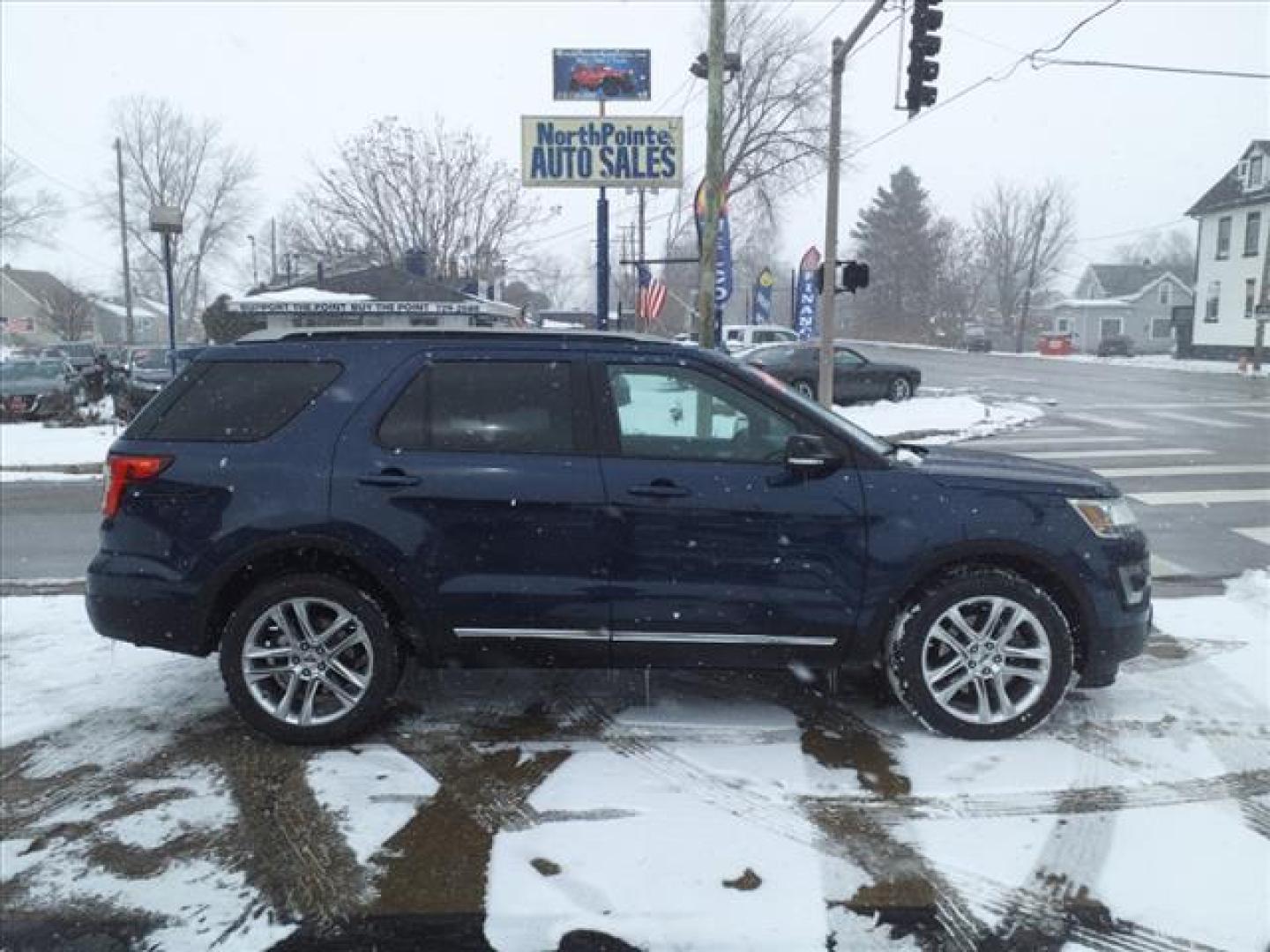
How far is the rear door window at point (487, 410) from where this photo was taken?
13.1 feet

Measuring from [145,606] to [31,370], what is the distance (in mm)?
21449

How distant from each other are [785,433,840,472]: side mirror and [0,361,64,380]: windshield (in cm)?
2258

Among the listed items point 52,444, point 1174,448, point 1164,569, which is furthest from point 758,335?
point 1164,569

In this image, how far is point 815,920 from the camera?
9.24ft

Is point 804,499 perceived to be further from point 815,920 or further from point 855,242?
point 855,242

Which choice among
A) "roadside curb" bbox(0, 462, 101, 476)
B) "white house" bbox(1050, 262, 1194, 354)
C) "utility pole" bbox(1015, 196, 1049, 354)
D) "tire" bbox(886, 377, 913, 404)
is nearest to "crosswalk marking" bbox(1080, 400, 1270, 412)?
"tire" bbox(886, 377, 913, 404)

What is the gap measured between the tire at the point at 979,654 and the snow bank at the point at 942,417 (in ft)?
39.4

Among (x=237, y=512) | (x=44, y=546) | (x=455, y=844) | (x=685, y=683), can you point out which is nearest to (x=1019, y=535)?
(x=685, y=683)

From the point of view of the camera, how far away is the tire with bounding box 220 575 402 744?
3.95 meters

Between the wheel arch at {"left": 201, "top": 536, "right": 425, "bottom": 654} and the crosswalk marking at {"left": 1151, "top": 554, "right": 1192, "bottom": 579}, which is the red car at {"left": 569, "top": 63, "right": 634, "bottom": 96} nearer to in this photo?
the crosswalk marking at {"left": 1151, "top": 554, "right": 1192, "bottom": 579}

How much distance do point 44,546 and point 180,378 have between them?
590 centimetres

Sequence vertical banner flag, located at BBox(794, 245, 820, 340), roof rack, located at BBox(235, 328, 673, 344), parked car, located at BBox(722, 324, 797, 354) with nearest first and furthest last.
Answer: roof rack, located at BBox(235, 328, 673, 344), vertical banner flag, located at BBox(794, 245, 820, 340), parked car, located at BBox(722, 324, 797, 354)

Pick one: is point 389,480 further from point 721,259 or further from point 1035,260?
point 1035,260

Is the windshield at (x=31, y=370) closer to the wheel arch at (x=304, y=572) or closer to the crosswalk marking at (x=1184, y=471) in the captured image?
the wheel arch at (x=304, y=572)
